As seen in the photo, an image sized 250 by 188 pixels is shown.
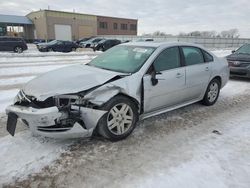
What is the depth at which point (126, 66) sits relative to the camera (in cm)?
427

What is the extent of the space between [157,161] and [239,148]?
1.39 metres

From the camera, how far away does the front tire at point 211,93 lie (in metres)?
5.60

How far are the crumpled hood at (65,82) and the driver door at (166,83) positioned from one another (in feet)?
2.32

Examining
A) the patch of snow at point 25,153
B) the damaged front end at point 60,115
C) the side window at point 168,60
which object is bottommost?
the patch of snow at point 25,153

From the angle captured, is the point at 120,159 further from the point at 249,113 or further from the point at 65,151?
the point at 249,113

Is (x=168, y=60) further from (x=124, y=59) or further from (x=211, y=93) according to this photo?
(x=211, y=93)

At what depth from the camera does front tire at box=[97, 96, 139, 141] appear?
11.7 feet

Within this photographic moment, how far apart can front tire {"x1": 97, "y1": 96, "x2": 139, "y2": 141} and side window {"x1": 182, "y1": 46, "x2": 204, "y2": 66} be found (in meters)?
1.83

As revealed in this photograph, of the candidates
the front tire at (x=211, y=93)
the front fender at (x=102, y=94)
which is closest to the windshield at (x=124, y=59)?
the front fender at (x=102, y=94)

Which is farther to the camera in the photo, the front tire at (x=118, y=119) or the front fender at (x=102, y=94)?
the front tire at (x=118, y=119)

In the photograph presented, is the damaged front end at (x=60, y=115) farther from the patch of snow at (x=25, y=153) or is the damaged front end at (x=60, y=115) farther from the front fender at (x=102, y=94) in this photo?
the patch of snow at (x=25, y=153)

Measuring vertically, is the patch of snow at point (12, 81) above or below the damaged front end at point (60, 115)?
below

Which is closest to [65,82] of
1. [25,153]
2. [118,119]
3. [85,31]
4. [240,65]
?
[118,119]

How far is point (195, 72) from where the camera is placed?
16.5ft
